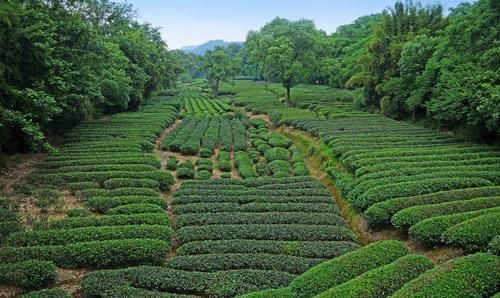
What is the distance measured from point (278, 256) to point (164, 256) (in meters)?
4.53

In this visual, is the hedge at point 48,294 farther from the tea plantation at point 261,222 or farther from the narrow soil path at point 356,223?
the narrow soil path at point 356,223

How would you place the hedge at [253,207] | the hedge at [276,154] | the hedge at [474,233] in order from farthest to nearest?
the hedge at [276,154]
the hedge at [253,207]
the hedge at [474,233]

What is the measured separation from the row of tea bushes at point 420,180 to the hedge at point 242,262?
481 centimetres

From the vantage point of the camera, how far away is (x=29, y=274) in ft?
42.5

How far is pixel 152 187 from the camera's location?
22.6m

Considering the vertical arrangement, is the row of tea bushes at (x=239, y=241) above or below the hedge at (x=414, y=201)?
below

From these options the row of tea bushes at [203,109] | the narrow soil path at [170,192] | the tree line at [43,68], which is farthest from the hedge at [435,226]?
the row of tea bushes at [203,109]

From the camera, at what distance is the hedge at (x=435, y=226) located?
1475 cm

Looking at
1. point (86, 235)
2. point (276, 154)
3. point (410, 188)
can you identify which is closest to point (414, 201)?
point (410, 188)

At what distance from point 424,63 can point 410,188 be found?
22866 millimetres

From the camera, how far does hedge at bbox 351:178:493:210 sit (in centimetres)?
1884

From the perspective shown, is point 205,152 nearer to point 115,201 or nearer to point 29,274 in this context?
point 115,201

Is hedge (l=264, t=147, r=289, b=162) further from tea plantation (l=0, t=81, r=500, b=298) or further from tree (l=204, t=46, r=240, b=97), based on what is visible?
tree (l=204, t=46, r=240, b=97)

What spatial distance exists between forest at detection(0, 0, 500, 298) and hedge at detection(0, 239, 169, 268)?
0.05 m
